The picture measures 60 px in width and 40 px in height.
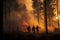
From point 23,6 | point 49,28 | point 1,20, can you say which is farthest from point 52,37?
point 1,20

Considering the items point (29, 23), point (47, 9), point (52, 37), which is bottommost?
point (52, 37)

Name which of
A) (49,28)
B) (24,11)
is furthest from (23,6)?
(49,28)

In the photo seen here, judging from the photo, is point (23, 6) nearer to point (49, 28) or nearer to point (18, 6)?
point (18, 6)

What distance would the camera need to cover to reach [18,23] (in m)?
2.31

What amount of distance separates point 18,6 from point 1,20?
0.25 metres

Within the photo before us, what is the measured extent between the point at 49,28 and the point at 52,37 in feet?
0.32

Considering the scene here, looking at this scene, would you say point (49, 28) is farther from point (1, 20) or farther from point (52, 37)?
point (1, 20)

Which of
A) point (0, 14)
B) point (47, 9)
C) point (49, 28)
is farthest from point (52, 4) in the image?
point (0, 14)

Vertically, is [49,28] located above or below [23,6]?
below

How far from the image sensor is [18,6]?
2326 mm

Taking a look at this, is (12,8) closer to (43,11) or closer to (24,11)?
(24,11)

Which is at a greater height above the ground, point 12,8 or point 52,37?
point 12,8

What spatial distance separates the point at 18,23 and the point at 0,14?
0.79 ft

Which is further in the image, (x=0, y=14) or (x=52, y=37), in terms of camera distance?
(x=0, y=14)
